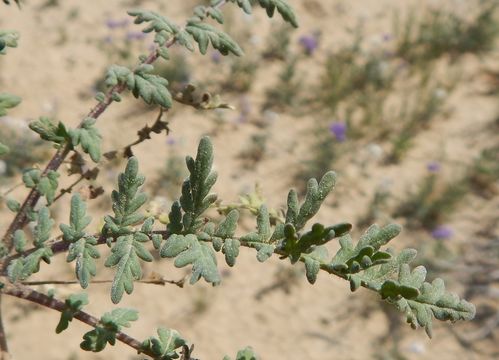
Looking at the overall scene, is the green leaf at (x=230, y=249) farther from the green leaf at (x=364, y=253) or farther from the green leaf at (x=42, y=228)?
the green leaf at (x=42, y=228)

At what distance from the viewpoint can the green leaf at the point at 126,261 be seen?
0.97 m

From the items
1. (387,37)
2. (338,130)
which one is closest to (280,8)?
(338,130)

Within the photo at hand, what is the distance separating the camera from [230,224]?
0.99m

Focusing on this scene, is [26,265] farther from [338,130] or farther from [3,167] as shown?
[338,130]

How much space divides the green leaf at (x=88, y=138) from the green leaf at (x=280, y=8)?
1.52 feet

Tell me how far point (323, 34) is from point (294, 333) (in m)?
3.44

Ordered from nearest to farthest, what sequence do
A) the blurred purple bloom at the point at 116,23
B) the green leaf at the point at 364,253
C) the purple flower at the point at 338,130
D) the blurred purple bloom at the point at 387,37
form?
the green leaf at the point at 364,253, the purple flower at the point at 338,130, the blurred purple bloom at the point at 387,37, the blurred purple bloom at the point at 116,23

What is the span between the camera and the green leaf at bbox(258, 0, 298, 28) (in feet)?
4.22

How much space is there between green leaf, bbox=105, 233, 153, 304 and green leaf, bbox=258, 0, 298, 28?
0.60m

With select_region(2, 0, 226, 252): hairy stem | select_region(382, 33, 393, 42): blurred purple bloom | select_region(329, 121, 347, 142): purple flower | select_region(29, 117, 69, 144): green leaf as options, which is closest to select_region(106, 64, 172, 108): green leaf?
select_region(2, 0, 226, 252): hairy stem

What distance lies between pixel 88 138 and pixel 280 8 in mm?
533

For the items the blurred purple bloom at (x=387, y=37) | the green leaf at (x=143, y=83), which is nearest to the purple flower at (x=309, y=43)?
the blurred purple bloom at (x=387, y=37)

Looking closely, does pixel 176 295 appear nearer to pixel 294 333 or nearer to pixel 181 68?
pixel 294 333

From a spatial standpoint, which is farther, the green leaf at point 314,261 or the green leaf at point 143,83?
the green leaf at point 143,83
